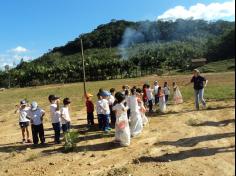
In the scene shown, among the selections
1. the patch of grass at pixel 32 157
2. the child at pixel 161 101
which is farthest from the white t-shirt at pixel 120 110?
the child at pixel 161 101

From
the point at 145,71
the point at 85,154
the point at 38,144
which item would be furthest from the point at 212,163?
the point at 145,71

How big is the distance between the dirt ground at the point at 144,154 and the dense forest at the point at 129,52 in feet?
98.5

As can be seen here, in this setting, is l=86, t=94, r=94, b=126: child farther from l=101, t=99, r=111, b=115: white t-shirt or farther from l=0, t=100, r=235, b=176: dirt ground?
l=101, t=99, r=111, b=115: white t-shirt

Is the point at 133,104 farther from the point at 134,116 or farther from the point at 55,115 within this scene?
the point at 55,115

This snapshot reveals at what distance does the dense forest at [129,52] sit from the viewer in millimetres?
67000

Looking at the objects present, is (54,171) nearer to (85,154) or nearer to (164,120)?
(85,154)

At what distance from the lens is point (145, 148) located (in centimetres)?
938

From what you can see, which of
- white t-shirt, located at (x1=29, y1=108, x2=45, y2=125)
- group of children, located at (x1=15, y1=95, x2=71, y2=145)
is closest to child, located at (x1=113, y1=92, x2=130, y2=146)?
group of children, located at (x1=15, y1=95, x2=71, y2=145)

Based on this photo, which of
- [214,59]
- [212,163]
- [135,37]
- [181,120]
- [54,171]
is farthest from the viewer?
[135,37]

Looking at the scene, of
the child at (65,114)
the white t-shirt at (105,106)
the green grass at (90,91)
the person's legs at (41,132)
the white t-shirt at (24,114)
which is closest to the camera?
the child at (65,114)

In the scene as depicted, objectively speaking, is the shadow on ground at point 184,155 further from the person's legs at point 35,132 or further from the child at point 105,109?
the person's legs at point 35,132

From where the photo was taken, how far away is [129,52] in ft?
392

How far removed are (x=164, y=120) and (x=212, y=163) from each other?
5.72 m

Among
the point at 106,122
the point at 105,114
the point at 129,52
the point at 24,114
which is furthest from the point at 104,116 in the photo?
the point at 129,52
